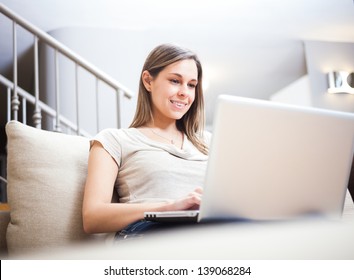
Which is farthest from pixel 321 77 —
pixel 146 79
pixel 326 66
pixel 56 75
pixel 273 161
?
pixel 273 161

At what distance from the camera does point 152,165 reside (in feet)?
3.59

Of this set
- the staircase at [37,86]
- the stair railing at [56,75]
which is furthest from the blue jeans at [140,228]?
the stair railing at [56,75]

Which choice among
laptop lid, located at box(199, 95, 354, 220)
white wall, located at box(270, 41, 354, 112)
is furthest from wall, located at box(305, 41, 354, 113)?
laptop lid, located at box(199, 95, 354, 220)

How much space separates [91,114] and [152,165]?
1.33 meters

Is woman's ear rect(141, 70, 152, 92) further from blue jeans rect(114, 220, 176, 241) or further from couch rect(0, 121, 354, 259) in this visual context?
blue jeans rect(114, 220, 176, 241)

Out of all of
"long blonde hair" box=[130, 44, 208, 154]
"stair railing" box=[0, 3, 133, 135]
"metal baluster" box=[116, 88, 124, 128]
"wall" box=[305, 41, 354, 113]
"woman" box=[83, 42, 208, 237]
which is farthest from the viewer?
"metal baluster" box=[116, 88, 124, 128]

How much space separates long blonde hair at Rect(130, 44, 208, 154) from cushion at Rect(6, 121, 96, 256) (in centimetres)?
27

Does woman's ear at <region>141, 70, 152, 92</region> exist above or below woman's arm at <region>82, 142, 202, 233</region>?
above

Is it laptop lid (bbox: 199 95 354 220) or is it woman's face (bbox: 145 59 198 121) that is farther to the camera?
woman's face (bbox: 145 59 198 121)

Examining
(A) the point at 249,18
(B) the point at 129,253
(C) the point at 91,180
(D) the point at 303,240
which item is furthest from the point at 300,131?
(A) the point at 249,18

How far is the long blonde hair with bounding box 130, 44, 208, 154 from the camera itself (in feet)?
4.17

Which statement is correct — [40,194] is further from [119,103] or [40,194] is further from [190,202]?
[119,103]

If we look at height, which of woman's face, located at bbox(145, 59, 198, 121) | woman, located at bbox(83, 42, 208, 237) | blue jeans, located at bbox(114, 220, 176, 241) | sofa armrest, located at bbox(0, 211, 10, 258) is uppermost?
woman's face, located at bbox(145, 59, 198, 121)

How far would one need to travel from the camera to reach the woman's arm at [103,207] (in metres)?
0.94
